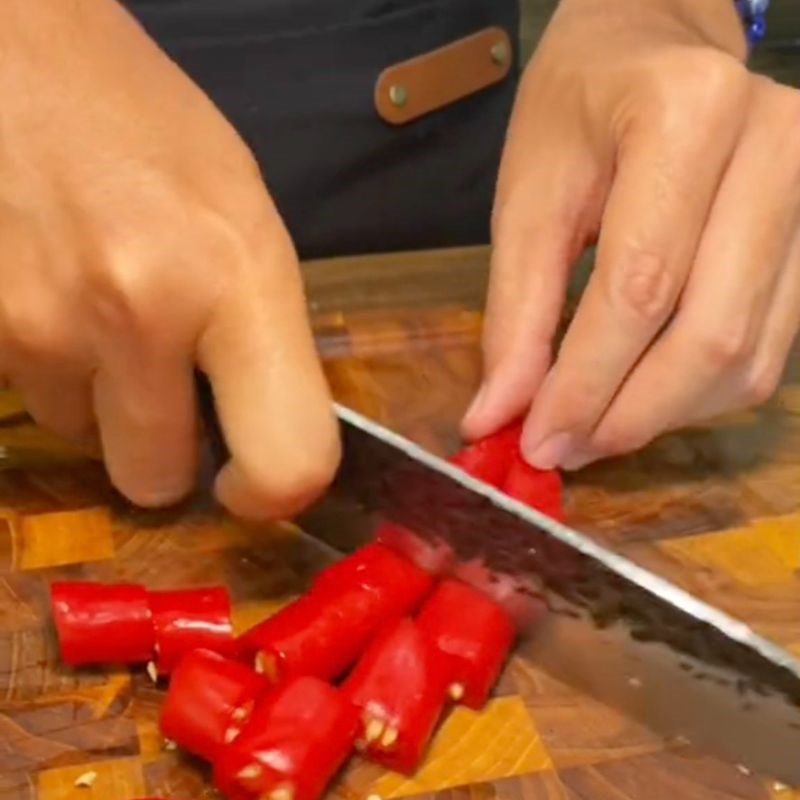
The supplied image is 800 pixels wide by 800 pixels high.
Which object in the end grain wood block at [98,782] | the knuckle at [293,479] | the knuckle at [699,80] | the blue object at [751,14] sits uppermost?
the knuckle at [699,80]

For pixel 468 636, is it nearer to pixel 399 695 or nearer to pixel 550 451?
pixel 399 695

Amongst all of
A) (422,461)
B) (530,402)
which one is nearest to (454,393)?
(530,402)

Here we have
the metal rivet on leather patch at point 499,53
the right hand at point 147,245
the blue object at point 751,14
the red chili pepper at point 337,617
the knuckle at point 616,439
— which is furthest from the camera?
the metal rivet on leather patch at point 499,53

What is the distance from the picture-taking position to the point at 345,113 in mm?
1648

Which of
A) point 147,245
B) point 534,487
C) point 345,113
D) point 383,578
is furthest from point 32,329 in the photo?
point 345,113

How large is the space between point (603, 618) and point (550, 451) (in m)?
0.17

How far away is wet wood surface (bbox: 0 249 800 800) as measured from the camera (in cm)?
108

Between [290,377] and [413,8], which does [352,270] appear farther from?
[290,377]

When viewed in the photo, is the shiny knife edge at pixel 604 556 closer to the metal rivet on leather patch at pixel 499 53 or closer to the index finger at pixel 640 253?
the index finger at pixel 640 253

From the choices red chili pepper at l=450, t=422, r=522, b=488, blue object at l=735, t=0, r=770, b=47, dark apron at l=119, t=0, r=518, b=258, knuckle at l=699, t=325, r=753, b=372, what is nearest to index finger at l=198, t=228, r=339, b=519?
red chili pepper at l=450, t=422, r=522, b=488

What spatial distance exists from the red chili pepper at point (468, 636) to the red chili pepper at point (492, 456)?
0.11m

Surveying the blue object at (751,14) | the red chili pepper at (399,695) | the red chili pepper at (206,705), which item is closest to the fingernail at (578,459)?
the red chili pepper at (399,695)

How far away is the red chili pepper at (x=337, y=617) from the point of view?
1.12 metres

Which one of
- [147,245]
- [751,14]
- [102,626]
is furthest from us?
[751,14]
